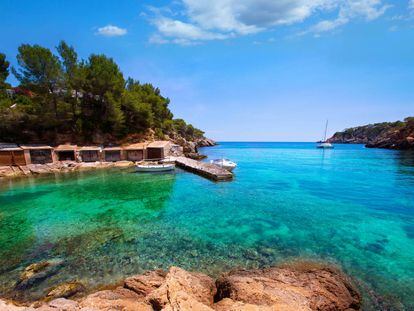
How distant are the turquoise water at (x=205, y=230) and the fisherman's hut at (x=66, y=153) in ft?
38.7

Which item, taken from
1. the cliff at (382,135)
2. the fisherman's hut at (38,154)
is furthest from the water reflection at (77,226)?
the cliff at (382,135)

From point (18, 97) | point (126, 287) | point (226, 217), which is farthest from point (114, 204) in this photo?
point (18, 97)

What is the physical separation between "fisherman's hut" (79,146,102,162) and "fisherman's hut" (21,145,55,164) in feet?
12.6

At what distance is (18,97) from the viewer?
141ft

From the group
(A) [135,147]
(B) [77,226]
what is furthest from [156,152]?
(B) [77,226]

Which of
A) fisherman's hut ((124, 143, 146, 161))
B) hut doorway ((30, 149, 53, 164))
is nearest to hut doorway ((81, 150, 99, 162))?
hut doorway ((30, 149, 53, 164))

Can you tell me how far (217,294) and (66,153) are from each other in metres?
35.2

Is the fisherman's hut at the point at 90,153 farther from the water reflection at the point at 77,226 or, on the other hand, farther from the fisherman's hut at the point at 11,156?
the water reflection at the point at 77,226

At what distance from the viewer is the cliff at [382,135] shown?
65.1m

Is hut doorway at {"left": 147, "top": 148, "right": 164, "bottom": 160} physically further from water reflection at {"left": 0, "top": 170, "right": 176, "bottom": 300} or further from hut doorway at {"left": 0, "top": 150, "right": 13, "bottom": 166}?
hut doorway at {"left": 0, "top": 150, "right": 13, "bottom": 166}

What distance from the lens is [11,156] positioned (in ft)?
90.4

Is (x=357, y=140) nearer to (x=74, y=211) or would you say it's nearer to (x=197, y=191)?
(x=197, y=191)

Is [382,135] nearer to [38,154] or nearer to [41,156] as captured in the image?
[41,156]

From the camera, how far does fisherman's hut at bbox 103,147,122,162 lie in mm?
34541
